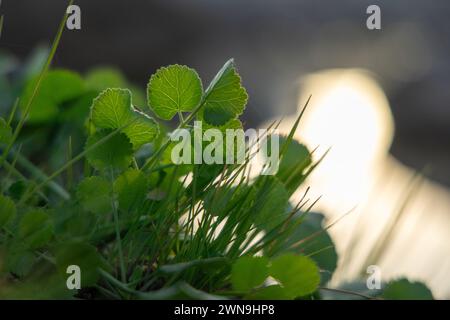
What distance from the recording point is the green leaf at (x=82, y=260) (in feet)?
1.69

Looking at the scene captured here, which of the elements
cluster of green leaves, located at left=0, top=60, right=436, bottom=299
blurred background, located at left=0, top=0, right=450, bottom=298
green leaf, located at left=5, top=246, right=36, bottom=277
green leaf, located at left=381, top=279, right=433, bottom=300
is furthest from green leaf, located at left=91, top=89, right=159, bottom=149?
blurred background, located at left=0, top=0, right=450, bottom=298

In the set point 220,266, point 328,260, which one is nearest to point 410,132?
point 328,260

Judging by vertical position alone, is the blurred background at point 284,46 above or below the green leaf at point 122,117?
above

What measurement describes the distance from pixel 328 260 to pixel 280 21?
2.42 meters

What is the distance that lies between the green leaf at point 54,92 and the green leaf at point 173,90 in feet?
1.13

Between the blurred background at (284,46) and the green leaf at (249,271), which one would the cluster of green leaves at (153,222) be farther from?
the blurred background at (284,46)

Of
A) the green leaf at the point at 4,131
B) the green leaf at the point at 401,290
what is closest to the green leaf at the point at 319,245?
the green leaf at the point at 401,290

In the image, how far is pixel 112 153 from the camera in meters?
0.58

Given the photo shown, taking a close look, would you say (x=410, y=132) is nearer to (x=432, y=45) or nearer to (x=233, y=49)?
(x=432, y=45)

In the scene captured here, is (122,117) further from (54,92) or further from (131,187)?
(54,92)

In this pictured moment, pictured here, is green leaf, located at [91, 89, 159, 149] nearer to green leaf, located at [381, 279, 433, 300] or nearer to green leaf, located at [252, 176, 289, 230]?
green leaf, located at [252, 176, 289, 230]

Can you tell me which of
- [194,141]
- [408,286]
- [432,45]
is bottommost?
[408,286]

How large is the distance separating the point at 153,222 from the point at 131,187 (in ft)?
0.11

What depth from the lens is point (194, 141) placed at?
1.91ft
